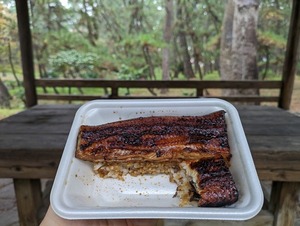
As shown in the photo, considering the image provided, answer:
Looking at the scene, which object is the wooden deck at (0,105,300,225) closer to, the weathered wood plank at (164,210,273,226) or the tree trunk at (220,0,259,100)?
the weathered wood plank at (164,210,273,226)

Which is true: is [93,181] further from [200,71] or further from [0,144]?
[200,71]

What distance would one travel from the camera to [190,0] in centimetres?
646

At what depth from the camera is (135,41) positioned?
648 cm

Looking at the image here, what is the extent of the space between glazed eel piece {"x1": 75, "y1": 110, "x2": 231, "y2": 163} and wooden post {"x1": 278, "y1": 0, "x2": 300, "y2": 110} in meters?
2.64

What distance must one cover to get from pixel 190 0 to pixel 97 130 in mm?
6390

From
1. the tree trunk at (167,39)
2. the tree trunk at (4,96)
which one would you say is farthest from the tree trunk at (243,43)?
the tree trunk at (4,96)

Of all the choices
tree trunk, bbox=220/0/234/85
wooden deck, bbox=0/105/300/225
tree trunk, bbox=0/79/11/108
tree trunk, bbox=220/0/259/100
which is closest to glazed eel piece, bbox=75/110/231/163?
wooden deck, bbox=0/105/300/225

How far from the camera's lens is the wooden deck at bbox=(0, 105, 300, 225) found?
3.98 feet

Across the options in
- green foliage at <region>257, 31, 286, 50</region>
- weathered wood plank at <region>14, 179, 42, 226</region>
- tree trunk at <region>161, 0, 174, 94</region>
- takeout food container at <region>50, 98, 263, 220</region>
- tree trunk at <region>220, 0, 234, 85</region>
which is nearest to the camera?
takeout food container at <region>50, 98, 263, 220</region>

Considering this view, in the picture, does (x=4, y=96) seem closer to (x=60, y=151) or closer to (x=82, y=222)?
(x=60, y=151)

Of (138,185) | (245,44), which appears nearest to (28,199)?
(138,185)

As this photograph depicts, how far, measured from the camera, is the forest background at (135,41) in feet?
19.6

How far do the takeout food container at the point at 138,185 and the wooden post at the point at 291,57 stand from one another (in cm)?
257

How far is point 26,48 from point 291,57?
2752 millimetres
